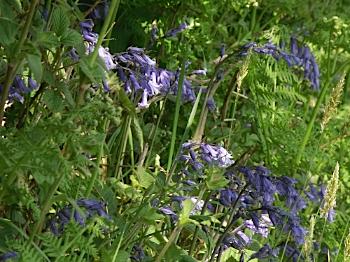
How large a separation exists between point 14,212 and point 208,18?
64.9 inches

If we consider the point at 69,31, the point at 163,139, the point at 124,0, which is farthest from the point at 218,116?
the point at 69,31

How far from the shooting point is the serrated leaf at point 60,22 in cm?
202

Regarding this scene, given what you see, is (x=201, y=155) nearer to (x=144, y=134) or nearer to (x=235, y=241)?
(x=235, y=241)

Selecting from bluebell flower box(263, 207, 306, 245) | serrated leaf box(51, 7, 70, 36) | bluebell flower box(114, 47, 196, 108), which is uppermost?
serrated leaf box(51, 7, 70, 36)

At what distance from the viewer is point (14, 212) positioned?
2338 mm

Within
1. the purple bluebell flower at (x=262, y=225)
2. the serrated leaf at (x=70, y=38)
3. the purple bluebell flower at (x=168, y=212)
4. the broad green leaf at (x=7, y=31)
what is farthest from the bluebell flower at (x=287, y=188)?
the broad green leaf at (x=7, y=31)

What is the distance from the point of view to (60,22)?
2035 mm

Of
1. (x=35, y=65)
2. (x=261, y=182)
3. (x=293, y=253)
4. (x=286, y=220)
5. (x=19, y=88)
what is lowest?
(x=293, y=253)

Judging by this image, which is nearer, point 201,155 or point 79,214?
point 79,214

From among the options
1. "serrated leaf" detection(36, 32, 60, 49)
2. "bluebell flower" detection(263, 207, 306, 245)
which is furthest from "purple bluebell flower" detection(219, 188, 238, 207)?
"serrated leaf" detection(36, 32, 60, 49)

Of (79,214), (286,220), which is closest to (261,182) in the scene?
(286,220)

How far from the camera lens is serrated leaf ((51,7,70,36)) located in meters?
2.02

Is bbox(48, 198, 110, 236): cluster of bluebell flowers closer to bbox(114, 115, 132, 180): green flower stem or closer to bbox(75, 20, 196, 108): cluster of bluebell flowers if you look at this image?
bbox(75, 20, 196, 108): cluster of bluebell flowers

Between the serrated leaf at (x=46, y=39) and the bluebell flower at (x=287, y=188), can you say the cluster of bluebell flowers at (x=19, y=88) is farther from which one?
the bluebell flower at (x=287, y=188)
